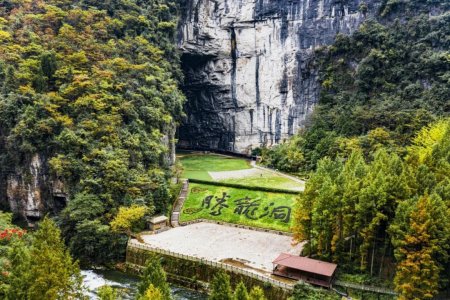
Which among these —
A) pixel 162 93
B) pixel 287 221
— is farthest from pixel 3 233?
pixel 162 93

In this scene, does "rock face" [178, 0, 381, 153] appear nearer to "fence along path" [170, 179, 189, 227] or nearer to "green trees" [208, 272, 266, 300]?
"fence along path" [170, 179, 189, 227]

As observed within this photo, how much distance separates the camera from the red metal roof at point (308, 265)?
1136 inches

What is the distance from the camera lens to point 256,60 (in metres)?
72.2

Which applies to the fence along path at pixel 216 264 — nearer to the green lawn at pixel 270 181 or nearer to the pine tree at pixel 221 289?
the pine tree at pixel 221 289

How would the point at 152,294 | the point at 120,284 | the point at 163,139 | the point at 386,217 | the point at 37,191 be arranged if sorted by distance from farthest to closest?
the point at 163,139, the point at 37,191, the point at 120,284, the point at 386,217, the point at 152,294

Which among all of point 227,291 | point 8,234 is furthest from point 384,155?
point 8,234

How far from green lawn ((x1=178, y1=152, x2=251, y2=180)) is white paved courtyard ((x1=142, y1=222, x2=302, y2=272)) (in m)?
14.5

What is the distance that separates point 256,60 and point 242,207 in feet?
116

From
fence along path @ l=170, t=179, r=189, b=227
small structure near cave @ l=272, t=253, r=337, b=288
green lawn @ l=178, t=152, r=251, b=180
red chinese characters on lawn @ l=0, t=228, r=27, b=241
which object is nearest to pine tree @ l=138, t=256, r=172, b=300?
red chinese characters on lawn @ l=0, t=228, r=27, b=241

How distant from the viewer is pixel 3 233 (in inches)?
Answer: 1030

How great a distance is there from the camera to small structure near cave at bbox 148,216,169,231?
4006cm

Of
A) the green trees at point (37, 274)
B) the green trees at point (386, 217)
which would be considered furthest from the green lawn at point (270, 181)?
the green trees at point (37, 274)

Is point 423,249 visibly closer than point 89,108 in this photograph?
Yes

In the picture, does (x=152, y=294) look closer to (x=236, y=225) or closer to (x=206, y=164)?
(x=236, y=225)
